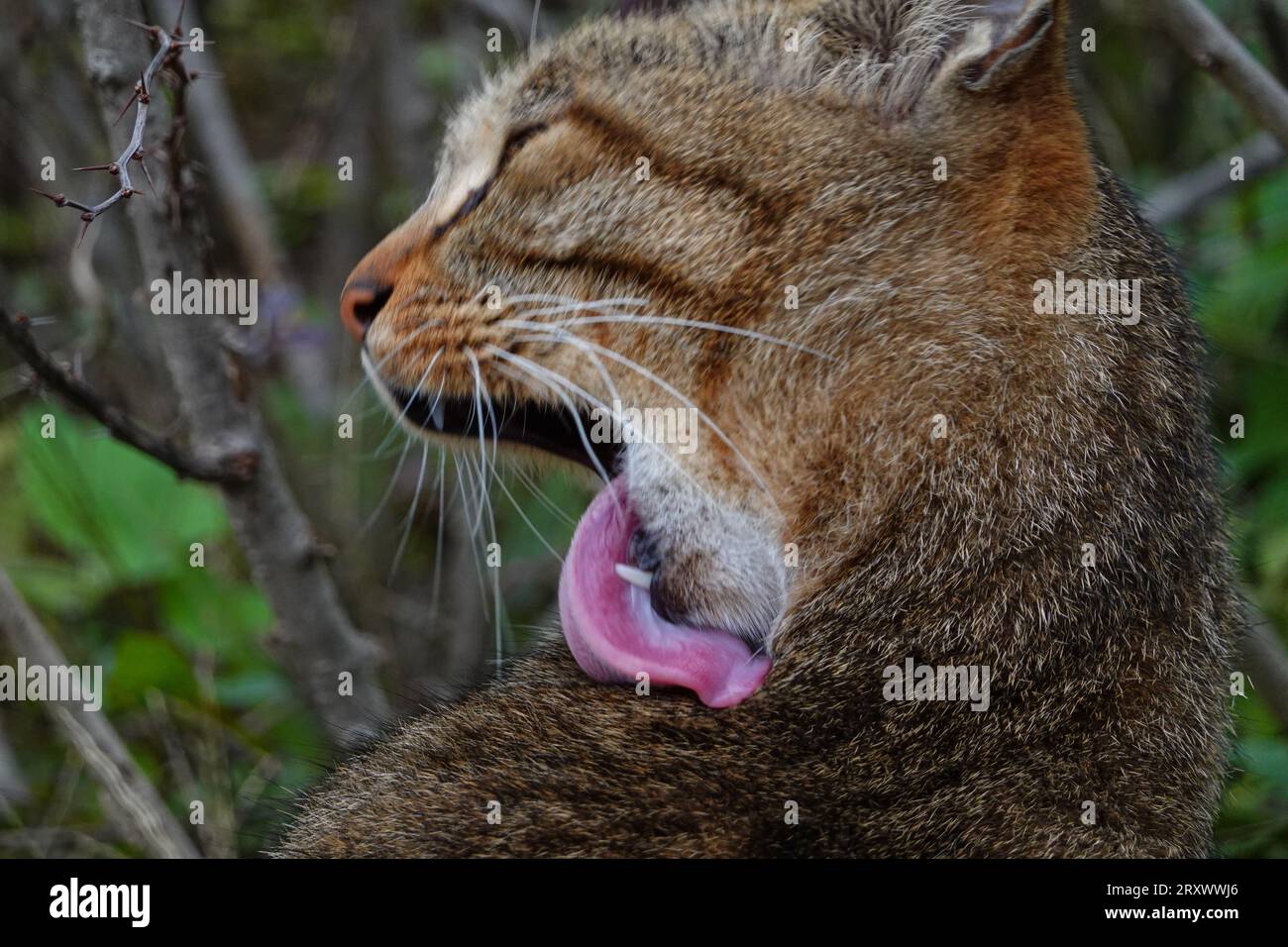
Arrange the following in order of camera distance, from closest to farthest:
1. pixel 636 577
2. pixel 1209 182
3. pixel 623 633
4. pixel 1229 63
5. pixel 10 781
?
pixel 623 633 < pixel 636 577 < pixel 1229 63 < pixel 10 781 < pixel 1209 182

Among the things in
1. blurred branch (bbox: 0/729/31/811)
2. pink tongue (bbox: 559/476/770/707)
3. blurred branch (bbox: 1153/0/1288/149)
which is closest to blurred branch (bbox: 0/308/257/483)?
pink tongue (bbox: 559/476/770/707)

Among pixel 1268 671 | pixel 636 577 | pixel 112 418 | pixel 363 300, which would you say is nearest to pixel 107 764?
pixel 112 418

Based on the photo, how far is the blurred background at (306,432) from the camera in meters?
3.87

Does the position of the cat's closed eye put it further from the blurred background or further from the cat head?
the blurred background

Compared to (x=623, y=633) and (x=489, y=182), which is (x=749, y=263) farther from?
(x=623, y=633)

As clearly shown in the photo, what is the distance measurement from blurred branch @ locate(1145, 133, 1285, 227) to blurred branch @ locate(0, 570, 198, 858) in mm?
3741

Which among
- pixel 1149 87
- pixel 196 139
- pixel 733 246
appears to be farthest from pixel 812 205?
pixel 1149 87

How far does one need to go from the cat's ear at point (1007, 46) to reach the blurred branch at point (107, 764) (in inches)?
95.4

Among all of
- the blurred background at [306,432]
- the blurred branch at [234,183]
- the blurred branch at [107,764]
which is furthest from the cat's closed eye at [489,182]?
the blurred branch at [234,183]

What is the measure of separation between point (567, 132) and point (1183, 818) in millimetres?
1618

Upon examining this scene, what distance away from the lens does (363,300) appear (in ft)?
8.60

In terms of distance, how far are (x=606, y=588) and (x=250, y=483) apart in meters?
1.08

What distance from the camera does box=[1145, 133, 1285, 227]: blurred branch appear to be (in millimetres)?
4824
